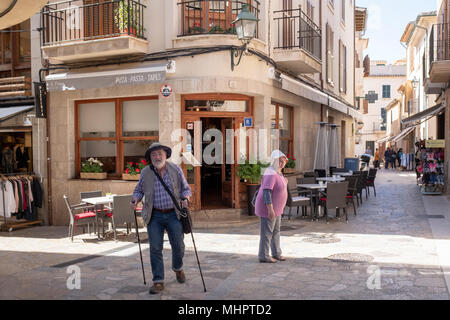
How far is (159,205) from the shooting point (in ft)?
18.6

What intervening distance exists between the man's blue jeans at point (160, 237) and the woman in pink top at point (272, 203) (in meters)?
1.52

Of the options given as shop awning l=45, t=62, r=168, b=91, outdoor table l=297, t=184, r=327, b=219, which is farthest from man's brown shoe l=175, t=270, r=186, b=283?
outdoor table l=297, t=184, r=327, b=219

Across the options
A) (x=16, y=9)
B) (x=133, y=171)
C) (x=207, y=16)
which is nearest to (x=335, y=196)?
(x=133, y=171)

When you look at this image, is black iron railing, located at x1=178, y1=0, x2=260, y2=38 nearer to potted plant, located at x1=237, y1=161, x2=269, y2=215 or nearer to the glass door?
the glass door

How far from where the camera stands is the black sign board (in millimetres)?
12359

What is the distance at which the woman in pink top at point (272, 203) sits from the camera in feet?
22.2

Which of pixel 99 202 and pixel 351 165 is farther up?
pixel 351 165

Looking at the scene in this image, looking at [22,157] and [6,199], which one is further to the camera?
[22,157]

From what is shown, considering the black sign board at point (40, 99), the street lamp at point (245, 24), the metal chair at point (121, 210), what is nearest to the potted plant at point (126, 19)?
the street lamp at point (245, 24)

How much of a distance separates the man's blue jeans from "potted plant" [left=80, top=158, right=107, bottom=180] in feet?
21.9

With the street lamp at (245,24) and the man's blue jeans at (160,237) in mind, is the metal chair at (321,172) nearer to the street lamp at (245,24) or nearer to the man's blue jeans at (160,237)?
the street lamp at (245,24)

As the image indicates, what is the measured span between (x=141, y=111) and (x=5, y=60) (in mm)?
5005

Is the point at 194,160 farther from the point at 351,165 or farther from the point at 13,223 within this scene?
the point at 351,165

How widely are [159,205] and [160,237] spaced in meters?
0.39
